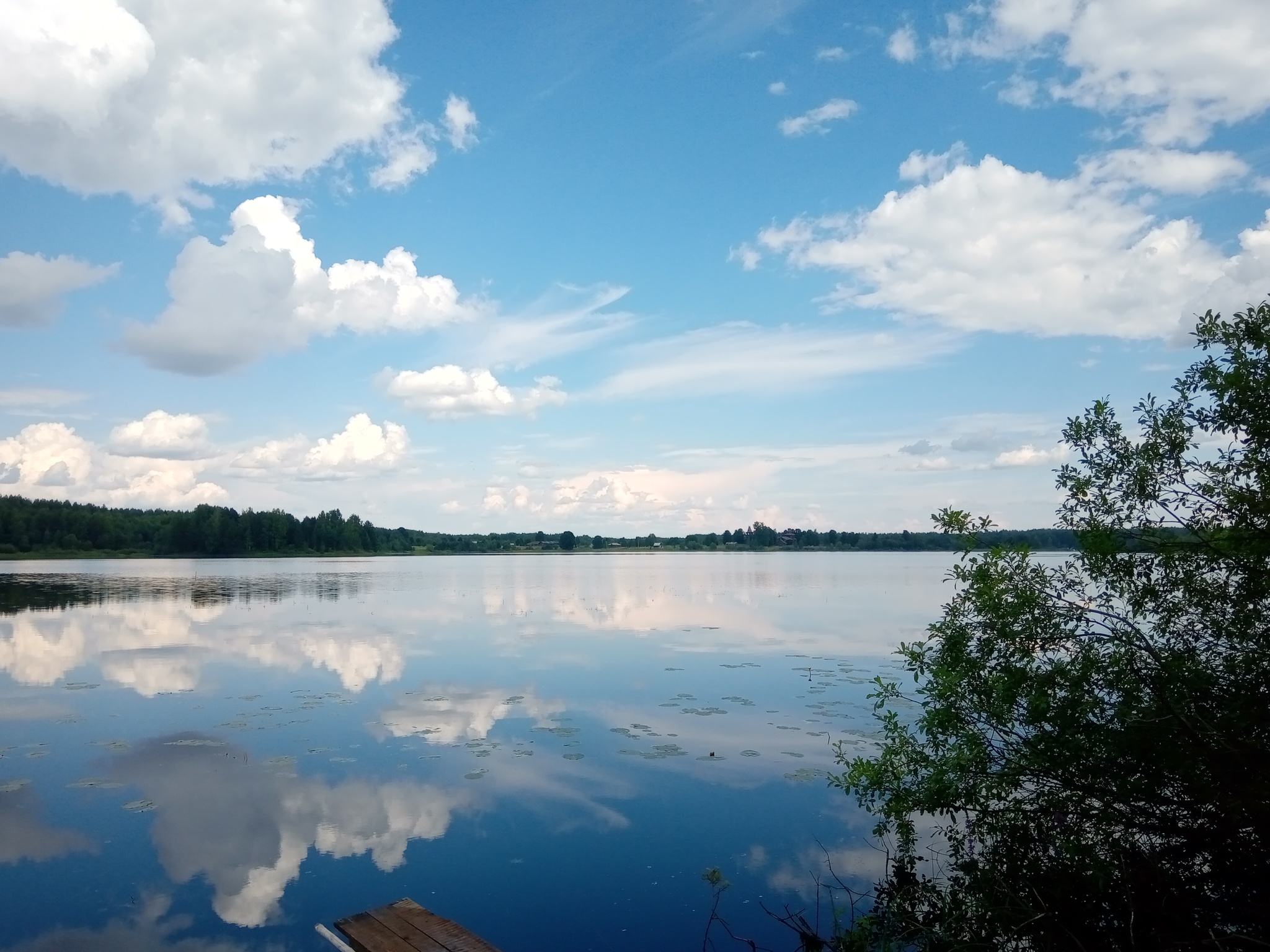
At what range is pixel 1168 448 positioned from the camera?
6.47m

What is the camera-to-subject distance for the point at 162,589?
47156mm

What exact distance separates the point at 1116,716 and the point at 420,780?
346 inches

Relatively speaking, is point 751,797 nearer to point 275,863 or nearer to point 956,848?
point 956,848

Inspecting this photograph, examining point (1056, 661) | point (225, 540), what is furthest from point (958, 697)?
point (225, 540)

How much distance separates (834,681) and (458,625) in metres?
15.7

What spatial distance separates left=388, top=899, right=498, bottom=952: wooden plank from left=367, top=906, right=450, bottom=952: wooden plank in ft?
0.10

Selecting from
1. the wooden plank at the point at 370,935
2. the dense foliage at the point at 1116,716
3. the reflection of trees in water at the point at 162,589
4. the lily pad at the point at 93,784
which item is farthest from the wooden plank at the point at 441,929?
the reflection of trees in water at the point at 162,589

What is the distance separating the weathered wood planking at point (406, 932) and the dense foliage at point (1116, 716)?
3.21 metres

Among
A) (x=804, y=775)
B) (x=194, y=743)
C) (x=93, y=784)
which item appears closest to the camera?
(x=93, y=784)

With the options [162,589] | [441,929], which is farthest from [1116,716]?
[162,589]

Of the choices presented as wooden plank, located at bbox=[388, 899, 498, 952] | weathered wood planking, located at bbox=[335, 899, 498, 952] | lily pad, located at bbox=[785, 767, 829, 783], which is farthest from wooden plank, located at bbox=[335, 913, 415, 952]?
lily pad, located at bbox=[785, 767, 829, 783]

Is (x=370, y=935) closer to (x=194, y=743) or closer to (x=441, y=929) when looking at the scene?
(x=441, y=929)

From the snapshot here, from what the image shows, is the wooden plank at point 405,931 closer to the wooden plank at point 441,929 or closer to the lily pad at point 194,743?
the wooden plank at point 441,929

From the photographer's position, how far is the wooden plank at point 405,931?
6598 millimetres
